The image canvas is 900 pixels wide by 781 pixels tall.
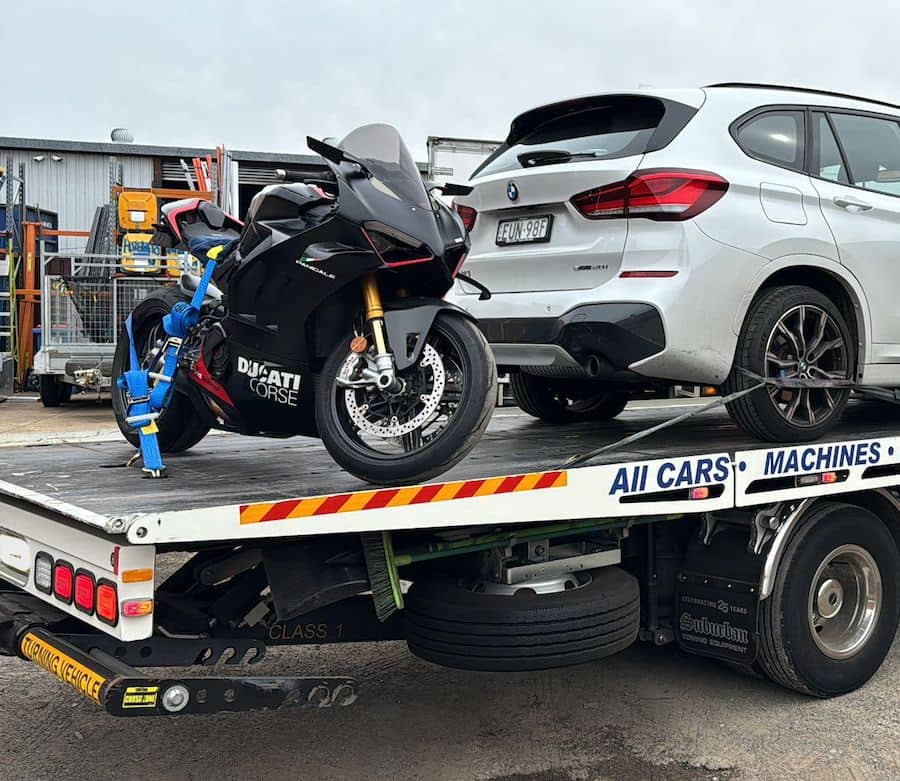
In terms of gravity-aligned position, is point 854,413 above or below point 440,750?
above

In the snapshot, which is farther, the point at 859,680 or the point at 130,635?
the point at 859,680

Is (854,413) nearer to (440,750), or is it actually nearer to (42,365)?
(440,750)

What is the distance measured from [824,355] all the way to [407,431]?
2261mm

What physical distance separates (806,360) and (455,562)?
1.95 metres

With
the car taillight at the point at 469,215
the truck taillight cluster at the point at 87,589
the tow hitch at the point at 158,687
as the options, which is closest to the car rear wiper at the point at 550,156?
Result: the car taillight at the point at 469,215

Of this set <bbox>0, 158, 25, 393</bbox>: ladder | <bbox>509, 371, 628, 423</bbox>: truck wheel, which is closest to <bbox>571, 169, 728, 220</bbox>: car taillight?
<bbox>509, 371, 628, 423</bbox>: truck wheel

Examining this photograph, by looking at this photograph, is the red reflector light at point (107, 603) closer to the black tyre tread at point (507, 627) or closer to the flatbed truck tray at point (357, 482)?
the flatbed truck tray at point (357, 482)

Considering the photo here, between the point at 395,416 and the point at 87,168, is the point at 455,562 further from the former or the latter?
the point at 87,168

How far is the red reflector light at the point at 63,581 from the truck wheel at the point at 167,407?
135 cm

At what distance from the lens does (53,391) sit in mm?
15484

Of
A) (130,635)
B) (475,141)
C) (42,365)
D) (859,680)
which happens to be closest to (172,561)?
(130,635)

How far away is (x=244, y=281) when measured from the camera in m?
3.95

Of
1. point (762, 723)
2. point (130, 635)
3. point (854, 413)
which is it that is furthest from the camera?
point (854, 413)

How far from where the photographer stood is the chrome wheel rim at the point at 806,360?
463 cm
